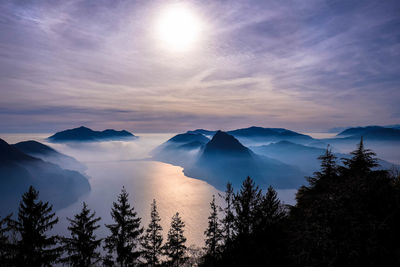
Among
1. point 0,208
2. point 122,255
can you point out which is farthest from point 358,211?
point 0,208

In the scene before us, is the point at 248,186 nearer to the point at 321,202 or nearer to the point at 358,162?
the point at 358,162

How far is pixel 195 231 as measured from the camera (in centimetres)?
9638

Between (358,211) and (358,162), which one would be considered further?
(358,162)

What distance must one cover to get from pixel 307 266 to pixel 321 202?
3.90 meters

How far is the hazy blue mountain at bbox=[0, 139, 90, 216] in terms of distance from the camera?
152 meters

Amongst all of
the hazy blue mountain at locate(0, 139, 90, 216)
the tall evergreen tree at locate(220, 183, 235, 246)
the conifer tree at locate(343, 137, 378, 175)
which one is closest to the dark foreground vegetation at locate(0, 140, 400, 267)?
the conifer tree at locate(343, 137, 378, 175)

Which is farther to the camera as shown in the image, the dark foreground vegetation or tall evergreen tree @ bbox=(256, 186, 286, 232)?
tall evergreen tree @ bbox=(256, 186, 286, 232)

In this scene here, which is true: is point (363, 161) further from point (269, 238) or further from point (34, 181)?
point (34, 181)

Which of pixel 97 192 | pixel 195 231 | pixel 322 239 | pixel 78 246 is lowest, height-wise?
pixel 97 192

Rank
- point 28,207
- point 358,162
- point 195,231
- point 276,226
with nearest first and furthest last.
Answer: point 28,207
point 276,226
point 358,162
point 195,231

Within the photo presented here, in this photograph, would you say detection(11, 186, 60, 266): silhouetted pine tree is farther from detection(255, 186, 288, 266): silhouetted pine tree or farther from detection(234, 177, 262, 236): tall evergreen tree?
detection(234, 177, 262, 236): tall evergreen tree

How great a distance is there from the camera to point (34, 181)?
169 meters

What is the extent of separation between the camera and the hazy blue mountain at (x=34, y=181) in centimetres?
15175

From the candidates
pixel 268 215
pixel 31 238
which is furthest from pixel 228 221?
pixel 31 238
